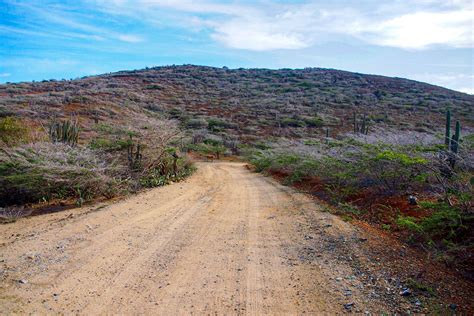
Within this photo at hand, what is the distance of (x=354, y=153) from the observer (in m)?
12.0

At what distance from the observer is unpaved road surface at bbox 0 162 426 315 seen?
4547 millimetres

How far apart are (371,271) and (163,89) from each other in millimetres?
54521

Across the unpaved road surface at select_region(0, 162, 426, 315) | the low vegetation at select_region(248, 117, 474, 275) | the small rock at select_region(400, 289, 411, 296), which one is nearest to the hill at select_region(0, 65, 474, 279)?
the low vegetation at select_region(248, 117, 474, 275)

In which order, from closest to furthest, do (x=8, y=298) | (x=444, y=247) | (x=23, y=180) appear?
1. (x=8, y=298)
2. (x=444, y=247)
3. (x=23, y=180)

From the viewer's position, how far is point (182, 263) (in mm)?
5887

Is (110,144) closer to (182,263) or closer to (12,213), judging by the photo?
(12,213)

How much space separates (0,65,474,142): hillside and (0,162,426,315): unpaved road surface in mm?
17049

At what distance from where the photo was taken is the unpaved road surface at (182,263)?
455 centimetres

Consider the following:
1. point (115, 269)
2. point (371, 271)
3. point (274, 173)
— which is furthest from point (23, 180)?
point (274, 173)

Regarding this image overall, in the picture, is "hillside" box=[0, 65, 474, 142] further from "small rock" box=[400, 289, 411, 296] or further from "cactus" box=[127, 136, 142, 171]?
"small rock" box=[400, 289, 411, 296]

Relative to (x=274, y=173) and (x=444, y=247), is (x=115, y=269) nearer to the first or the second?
(x=444, y=247)

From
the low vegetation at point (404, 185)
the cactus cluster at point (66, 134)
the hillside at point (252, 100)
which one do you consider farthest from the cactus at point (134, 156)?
the hillside at point (252, 100)

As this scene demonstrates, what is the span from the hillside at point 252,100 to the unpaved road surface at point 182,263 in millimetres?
17049

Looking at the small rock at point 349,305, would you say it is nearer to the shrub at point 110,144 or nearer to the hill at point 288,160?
the hill at point 288,160
